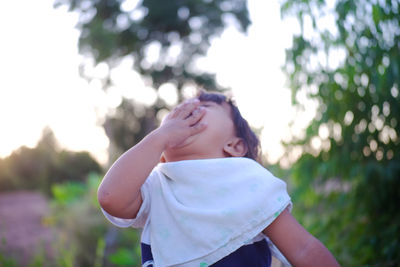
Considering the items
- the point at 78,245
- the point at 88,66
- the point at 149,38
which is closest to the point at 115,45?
the point at 88,66

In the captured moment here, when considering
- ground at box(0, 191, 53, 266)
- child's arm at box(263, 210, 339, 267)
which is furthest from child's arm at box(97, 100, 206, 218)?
ground at box(0, 191, 53, 266)

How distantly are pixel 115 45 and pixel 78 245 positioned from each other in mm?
6222

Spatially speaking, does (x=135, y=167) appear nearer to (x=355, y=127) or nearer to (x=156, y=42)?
(x=355, y=127)

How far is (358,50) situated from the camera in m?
2.11

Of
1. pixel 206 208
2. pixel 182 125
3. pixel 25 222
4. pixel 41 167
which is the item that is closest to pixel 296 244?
pixel 206 208

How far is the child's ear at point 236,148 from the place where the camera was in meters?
1.22

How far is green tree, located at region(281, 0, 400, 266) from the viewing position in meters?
2.04

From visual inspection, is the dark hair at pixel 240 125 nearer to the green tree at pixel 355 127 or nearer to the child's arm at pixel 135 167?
the child's arm at pixel 135 167

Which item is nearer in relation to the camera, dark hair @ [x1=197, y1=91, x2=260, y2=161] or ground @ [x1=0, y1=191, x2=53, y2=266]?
dark hair @ [x1=197, y1=91, x2=260, y2=161]

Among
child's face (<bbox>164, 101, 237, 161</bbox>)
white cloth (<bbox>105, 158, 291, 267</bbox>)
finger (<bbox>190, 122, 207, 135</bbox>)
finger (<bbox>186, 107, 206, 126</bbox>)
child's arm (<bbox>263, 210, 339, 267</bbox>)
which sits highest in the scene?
finger (<bbox>186, 107, 206, 126</bbox>)

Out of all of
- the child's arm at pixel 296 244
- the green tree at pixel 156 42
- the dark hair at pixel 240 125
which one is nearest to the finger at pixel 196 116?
the dark hair at pixel 240 125

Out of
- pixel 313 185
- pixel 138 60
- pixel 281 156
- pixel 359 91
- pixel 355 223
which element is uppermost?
pixel 138 60

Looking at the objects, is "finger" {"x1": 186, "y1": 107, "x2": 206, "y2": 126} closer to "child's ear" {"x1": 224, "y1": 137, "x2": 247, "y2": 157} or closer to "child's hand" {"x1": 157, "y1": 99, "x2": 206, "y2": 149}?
"child's hand" {"x1": 157, "y1": 99, "x2": 206, "y2": 149}

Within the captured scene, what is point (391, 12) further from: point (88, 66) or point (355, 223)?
point (88, 66)
